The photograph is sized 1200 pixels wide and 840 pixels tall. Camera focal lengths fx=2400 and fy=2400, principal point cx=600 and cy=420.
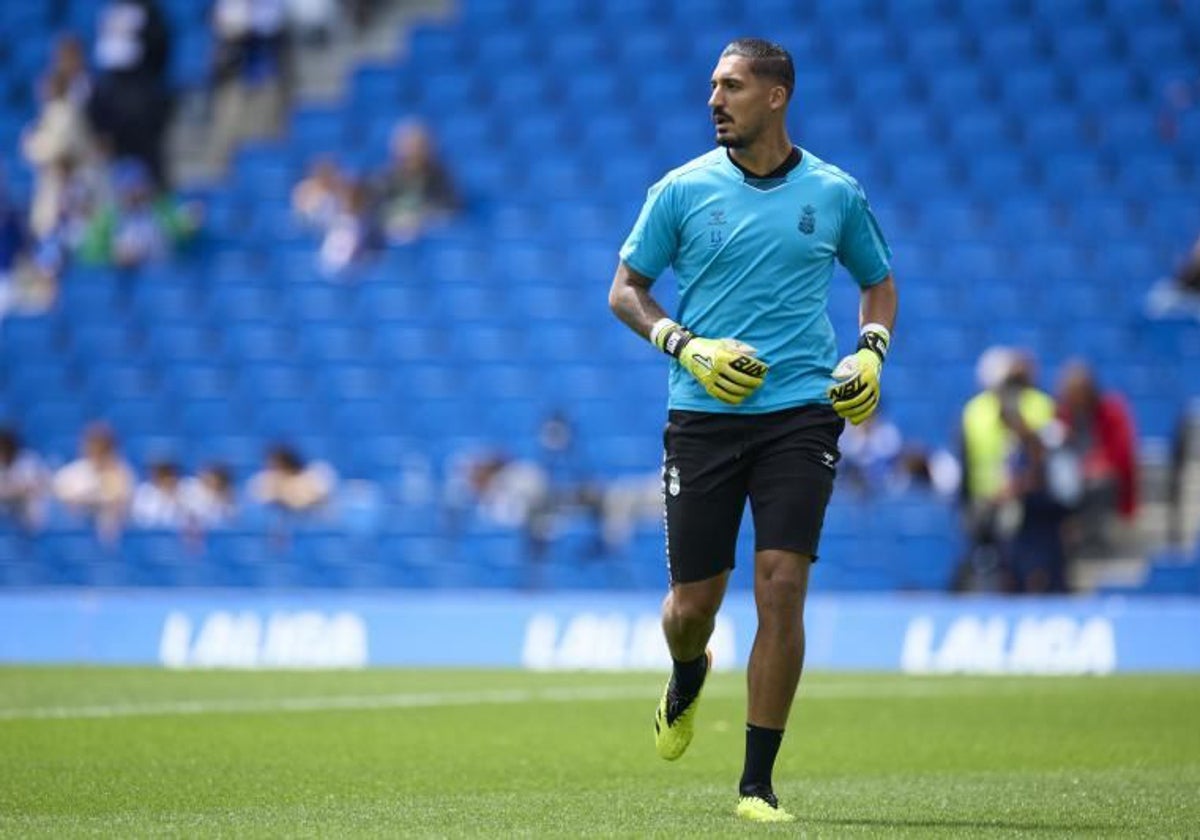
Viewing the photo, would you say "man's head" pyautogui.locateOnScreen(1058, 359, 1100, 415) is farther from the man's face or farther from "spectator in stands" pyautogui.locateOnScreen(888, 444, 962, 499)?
the man's face

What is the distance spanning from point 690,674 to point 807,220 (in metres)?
1.61

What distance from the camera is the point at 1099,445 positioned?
57.5 ft

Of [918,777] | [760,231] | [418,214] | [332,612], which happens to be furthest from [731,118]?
[418,214]

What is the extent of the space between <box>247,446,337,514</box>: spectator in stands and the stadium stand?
24 cm

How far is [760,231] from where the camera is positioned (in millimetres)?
7723

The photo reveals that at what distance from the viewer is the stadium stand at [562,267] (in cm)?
2041

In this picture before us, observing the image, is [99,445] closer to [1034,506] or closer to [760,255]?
[1034,506]

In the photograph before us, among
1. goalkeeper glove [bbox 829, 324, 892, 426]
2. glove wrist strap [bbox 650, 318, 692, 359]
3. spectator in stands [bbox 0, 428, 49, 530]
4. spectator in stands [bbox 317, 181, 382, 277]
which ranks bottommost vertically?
spectator in stands [bbox 0, 428, 49, 530]

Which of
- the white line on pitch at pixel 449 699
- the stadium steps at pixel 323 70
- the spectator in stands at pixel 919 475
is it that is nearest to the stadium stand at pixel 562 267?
the stadium steps at pixel 323 70

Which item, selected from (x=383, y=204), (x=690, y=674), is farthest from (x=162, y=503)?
(x=690, y=674)

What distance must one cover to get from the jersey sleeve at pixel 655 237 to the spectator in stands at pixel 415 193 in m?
16.0

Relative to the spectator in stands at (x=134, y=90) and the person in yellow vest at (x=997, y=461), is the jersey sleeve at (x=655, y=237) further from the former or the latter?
the spectator in stands at (x=134, y=90)

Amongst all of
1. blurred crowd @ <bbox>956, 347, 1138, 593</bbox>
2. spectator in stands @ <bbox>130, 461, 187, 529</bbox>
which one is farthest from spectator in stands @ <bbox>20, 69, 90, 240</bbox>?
blurred crowd @ <bbox>956, 347, 1138, 593</bbox>

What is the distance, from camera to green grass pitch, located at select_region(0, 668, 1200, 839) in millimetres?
7211
